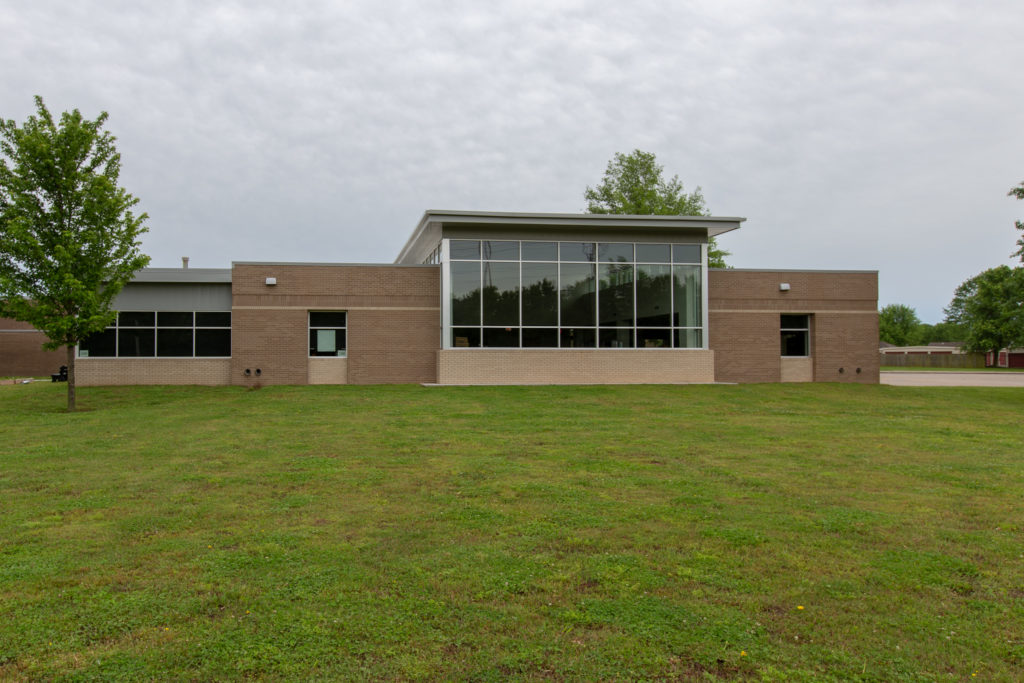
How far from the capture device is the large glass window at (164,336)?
91.1 feet

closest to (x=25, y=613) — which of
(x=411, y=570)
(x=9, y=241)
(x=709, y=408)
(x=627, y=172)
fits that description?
(x=411, y=570)

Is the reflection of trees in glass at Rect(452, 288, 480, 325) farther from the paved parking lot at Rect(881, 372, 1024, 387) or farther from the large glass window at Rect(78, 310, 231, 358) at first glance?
the paved parking lot at Rect(881, 372, 1024, 387)

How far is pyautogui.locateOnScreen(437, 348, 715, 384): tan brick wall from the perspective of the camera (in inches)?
1033

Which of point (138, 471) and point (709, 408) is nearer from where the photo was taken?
point (138, 471)

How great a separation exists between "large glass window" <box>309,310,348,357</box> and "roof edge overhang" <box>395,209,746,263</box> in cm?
484

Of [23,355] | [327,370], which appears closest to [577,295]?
[327,370]

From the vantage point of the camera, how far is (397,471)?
9414 millimetres

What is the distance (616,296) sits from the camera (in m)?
27.4

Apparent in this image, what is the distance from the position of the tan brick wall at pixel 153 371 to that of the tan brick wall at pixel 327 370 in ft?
10.9

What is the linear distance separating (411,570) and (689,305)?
24.3m

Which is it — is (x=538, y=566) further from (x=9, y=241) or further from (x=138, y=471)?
(x=9, y=241)

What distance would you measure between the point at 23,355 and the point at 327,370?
2252cm

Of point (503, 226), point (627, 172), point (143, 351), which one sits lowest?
point (143, 351)

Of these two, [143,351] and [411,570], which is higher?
[143,351]
